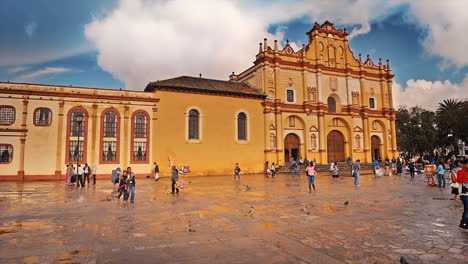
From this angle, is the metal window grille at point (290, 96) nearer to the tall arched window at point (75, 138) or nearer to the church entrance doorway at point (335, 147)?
the church entrance doorway at point (335, 147)

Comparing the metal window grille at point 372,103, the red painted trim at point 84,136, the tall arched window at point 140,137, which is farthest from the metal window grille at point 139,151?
the metal window grille at point 372,103

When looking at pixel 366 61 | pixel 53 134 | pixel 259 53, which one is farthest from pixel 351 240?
pixel 366 61

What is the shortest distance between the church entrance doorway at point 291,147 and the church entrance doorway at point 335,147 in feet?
15.1

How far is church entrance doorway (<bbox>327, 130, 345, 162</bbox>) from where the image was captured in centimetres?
3644

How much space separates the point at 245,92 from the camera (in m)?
31.5

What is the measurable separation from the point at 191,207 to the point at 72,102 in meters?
20.8

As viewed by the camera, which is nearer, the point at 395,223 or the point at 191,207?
the point at 395,223

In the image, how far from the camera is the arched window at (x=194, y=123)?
29.3 metres

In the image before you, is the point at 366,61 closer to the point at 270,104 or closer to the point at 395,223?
the point at 270,104

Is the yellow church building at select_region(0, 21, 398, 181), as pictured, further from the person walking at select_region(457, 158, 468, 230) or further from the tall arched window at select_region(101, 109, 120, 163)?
the person walking at select_region(457, 158, 468, 230)

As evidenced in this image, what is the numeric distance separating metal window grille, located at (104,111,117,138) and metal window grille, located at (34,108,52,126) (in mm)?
4389

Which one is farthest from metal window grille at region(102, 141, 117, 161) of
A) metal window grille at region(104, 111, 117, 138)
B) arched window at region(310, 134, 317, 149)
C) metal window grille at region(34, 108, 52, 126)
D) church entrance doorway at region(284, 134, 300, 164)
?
arched window at region(310, 134, 317, 149)

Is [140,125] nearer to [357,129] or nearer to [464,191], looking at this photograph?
[464,191]

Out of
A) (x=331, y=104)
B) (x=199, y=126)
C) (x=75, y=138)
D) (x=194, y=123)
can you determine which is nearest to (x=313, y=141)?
(x=331, y=104)
